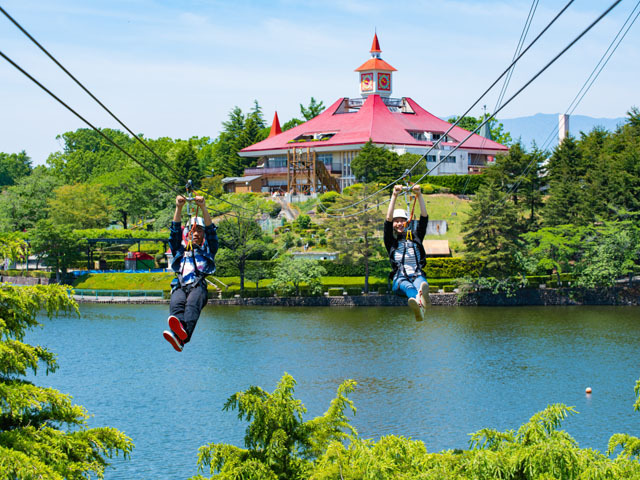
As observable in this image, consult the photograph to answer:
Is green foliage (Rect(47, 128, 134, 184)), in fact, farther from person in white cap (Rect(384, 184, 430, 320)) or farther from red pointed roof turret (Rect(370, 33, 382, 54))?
person in white cap (Rect(384, 184, 430, 320))

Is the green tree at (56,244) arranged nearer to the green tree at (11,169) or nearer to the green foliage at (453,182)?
the green foliage at (453,182)

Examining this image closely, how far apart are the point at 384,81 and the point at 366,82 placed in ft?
7.22

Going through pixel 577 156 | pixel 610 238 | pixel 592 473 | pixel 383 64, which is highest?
pixel 383 64

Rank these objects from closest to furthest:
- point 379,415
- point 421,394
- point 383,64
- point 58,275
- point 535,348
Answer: point 379,415 → point 421,394 → point 535,348 → point 58,275 → point 383,64

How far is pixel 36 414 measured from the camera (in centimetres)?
1458

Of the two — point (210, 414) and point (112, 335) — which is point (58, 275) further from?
point (210, 414)

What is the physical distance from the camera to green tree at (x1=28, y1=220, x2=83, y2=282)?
229ft

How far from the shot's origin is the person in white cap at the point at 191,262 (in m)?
14.5

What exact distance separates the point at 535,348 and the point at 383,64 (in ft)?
210

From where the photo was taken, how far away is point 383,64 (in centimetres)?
10200

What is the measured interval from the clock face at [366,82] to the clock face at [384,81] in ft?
3.57

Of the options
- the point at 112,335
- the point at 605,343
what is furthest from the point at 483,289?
the point at 112,335

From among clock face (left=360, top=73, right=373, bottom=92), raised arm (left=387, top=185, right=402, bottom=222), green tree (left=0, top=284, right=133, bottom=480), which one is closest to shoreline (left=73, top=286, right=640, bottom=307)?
raised arm (left=387, top=185, right=402, bottom=222)

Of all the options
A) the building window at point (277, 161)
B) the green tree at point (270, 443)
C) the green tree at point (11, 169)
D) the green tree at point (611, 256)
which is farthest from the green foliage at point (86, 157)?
the green tree at point (270, 443)
